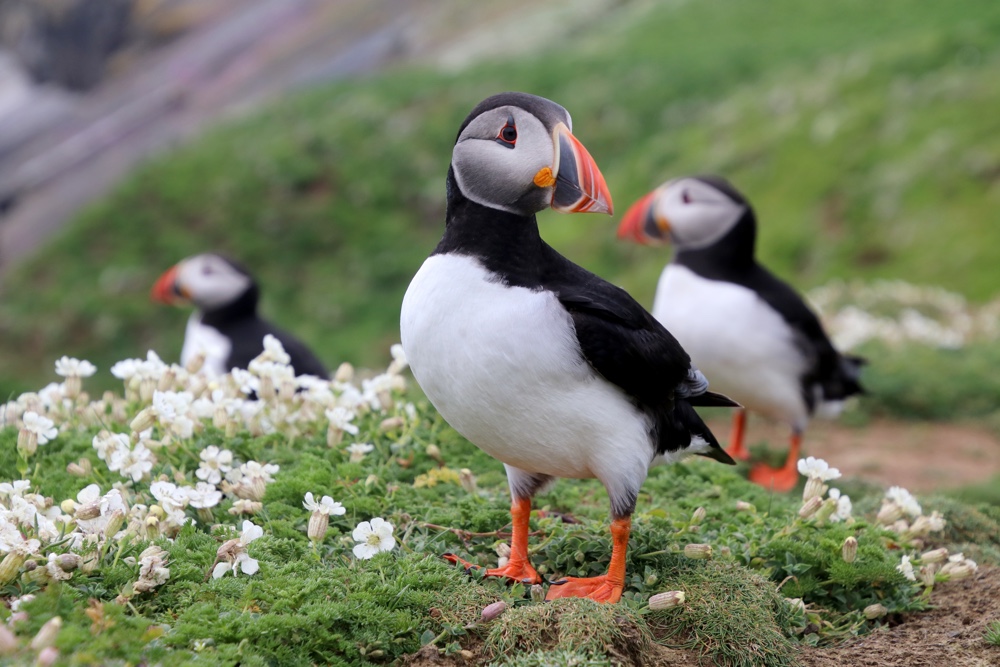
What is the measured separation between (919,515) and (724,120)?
13.9 meters

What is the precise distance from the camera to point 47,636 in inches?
121

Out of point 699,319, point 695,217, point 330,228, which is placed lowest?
point 330,228

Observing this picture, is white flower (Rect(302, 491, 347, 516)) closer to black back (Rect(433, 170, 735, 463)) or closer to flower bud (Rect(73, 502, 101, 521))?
flower bud (Rect(73, 502, 101, 521))

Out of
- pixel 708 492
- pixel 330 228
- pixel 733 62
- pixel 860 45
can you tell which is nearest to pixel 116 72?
pixel 330 228

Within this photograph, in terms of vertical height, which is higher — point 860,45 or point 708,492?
point 860,45

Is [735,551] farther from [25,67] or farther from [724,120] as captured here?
[25,67]

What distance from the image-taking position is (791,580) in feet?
14.6

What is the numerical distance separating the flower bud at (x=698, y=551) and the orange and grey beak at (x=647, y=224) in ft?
12.4

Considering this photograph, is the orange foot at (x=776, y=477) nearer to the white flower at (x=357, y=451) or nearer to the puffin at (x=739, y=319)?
the puffin at (x=739, y=319)

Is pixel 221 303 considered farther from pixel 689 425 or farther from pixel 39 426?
pixel 689 425

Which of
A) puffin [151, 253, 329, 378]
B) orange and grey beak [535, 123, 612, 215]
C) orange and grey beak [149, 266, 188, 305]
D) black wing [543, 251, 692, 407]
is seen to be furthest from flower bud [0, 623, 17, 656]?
orange and grey beak [149, 266, 188, 305]

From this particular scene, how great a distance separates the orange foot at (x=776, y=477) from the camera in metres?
6.81

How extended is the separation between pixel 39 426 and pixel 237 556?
5.15 feet

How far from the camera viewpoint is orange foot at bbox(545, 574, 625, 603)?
13.0 ft
